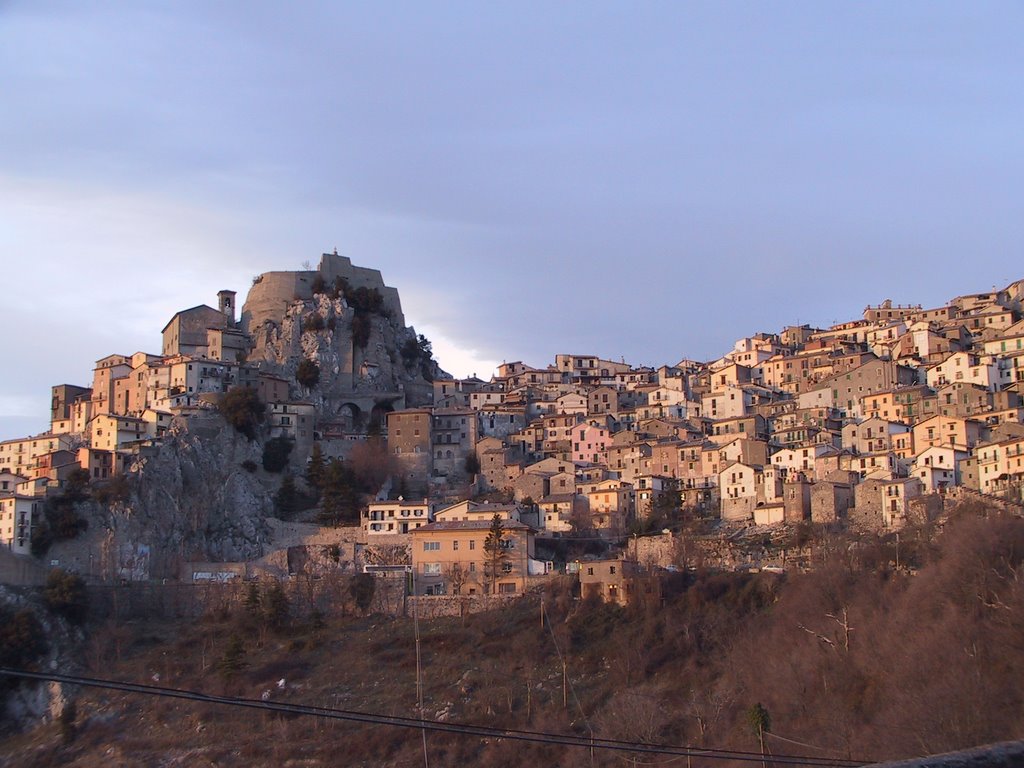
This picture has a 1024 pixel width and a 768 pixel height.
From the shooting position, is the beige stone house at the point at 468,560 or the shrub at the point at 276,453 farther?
the shrub at the point at 276,453

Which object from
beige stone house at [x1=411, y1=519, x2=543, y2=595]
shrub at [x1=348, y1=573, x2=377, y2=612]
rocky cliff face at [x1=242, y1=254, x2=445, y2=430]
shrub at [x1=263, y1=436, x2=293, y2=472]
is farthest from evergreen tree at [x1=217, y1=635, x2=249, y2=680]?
rocky cliff face at [x1=242, y1=254, x2=445, y2=430]

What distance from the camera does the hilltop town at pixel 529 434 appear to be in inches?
1977

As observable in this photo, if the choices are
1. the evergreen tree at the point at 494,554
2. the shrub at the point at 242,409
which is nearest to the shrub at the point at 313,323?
the shrub at the point at 242,409

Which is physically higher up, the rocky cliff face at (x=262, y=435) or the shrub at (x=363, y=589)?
the rocky cliff face at (x=262, y=435)

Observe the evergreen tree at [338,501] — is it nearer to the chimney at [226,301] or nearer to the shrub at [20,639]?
the shrub at [20,639]

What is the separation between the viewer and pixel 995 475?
162 feet

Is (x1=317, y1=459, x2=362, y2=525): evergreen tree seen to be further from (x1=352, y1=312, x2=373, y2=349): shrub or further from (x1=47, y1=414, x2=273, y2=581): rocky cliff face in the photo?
(x1=352, y1=312, x2=373, y2=349): shrub

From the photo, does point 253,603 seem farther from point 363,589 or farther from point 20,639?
point 20,639

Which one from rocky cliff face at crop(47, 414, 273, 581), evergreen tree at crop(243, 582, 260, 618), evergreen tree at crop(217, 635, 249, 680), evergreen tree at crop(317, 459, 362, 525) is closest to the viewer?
evergreen tree at crop(217, 635, 249, 680)

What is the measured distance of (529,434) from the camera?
6612cm

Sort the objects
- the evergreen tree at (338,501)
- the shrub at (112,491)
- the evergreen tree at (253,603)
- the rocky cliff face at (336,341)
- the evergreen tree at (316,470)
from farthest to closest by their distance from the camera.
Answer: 1. the rocky cliff face at (336,341)
2. the evergreen tree at (316,470)
3. the evergreen tree at (338,501)
4. the shrub at (112,491)
5. the evergreen tree at (253,603)

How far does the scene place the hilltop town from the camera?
50219 mm

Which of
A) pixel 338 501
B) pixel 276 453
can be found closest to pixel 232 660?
pixel 338 501

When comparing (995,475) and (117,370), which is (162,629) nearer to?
(117,370)
